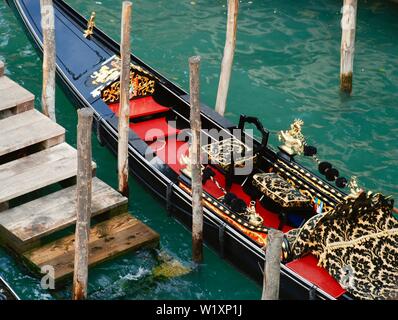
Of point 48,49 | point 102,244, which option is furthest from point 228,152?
point 48,49

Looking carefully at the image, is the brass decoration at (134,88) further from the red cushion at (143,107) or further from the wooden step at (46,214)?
the wooden step at (46,214)

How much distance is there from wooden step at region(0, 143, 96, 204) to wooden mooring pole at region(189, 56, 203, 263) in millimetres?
1531

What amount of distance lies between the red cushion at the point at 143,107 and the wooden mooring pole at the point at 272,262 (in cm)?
424

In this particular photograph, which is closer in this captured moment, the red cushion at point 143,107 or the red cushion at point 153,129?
the red cushion at point 153,129

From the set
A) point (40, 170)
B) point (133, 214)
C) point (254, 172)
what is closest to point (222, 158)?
point (254, 172)

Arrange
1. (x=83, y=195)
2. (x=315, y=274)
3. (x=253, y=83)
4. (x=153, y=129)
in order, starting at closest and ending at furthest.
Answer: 1. (x=83, y=195)
2. (x=315, y=274)
3. (x=153, y=129)
4. (x=253, y=83)

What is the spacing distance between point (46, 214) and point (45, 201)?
0.75 ft

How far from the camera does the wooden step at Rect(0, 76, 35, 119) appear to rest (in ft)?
30.8

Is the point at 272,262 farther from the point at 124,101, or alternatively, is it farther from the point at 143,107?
the point at 143,107

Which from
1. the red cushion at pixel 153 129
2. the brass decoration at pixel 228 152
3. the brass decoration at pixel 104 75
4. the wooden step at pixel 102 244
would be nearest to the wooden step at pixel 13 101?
the brass decoration at pixel 104 75

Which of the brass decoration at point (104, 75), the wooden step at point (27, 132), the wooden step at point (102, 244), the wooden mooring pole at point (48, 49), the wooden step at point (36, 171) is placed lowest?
the wooden step at point (102, 244)

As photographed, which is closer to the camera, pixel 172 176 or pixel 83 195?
pixel 83 195

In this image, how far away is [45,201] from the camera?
8.49 metres

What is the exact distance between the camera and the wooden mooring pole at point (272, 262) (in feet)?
19.6
